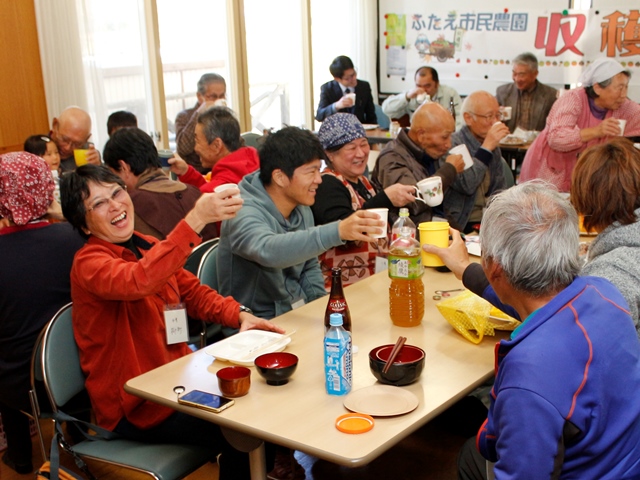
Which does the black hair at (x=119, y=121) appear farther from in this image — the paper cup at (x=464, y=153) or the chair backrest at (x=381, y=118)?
the chair backrest at (x=381, y=118)

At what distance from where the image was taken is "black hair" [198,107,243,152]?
4.16m

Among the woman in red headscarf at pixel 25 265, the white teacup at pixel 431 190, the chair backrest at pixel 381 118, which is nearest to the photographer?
the woman in red headscarf at pixel 25 265

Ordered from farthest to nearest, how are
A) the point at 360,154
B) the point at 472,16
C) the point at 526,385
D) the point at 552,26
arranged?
the point at 472,16
the point at 552,26
the point at 360,154
the point at 526,385

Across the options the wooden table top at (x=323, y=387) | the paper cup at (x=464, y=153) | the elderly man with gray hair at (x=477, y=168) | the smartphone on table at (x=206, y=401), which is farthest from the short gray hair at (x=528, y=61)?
the smartphone on table at (x=206, y=401)

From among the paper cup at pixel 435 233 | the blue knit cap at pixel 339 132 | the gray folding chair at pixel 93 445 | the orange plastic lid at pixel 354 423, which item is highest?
the blue knit cap at pixel 339 132

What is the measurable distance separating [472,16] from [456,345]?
672 centimetres

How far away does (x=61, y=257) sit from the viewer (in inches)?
100.0

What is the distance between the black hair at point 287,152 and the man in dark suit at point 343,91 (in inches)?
186

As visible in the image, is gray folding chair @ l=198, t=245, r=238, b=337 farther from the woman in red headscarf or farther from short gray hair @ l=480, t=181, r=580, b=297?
short gray hair @ l=480, t=181, r=580, b=297

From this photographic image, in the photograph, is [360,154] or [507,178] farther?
[507,178]

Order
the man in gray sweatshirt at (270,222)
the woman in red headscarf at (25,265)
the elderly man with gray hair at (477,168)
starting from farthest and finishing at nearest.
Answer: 1. the elderly man with gray hair at (477,168)
2. the man in gray sweatshirt at (270,222)
3. the woman in red headscarf at (25,265)

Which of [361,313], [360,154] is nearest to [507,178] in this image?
[360,154]

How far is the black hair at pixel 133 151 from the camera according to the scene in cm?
335

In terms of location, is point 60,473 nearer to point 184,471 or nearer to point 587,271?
point 184,471
